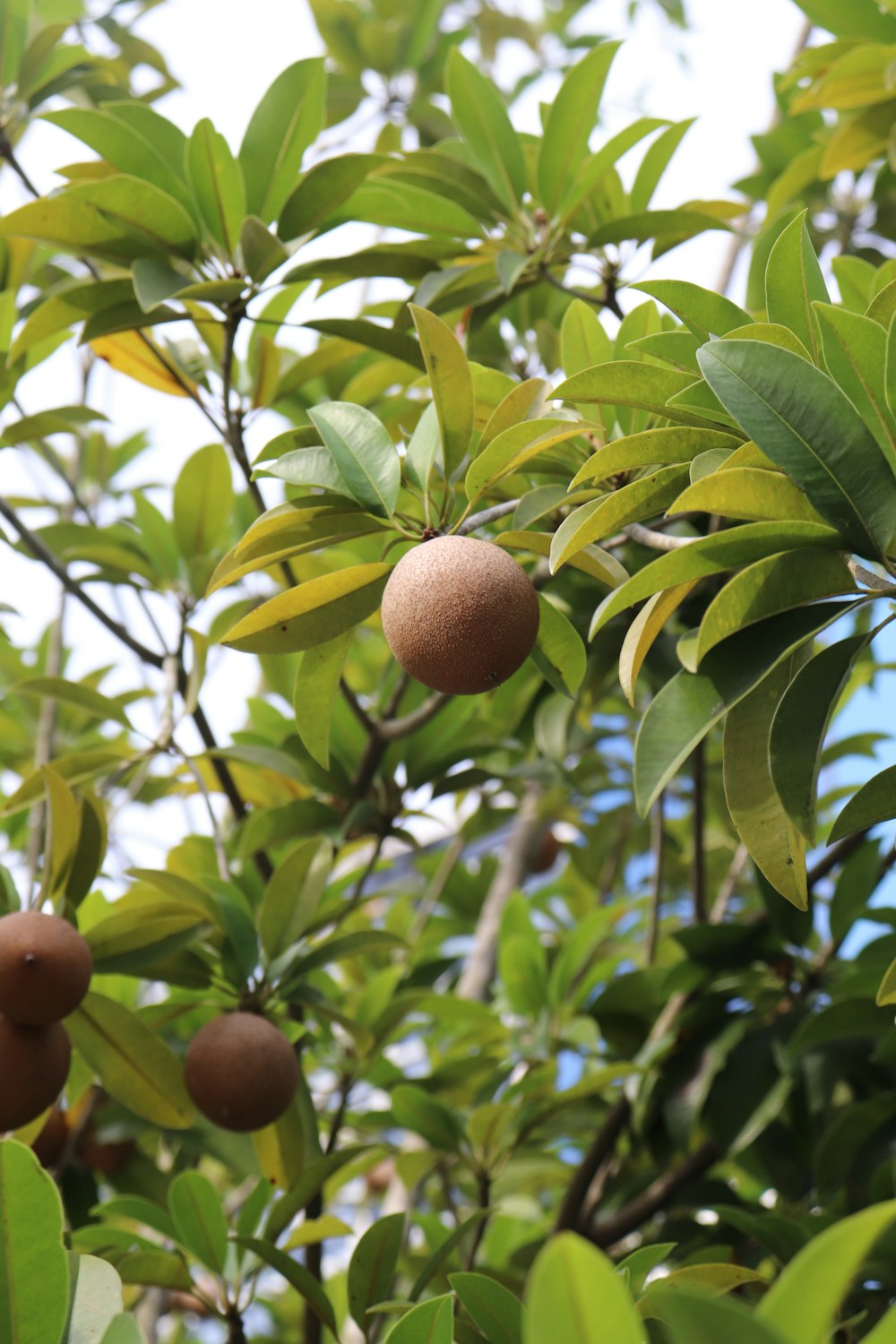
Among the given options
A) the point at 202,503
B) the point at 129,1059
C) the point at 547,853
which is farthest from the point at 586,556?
the point at 547,853

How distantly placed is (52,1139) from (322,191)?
1193 mm

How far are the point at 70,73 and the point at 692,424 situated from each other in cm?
151

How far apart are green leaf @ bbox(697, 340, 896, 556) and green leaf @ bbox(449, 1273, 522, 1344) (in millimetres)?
579

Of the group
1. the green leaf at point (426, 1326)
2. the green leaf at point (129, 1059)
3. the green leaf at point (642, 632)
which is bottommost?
the green leaf at point (129, 1059)

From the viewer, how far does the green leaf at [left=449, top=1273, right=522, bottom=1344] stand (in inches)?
36.5

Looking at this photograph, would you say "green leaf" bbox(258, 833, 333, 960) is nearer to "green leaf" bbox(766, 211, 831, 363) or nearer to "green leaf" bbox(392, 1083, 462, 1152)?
"green leaf" bbox(392, 1083, 462, 1152)

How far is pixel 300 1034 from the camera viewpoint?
1522mm

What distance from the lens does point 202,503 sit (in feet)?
6.17

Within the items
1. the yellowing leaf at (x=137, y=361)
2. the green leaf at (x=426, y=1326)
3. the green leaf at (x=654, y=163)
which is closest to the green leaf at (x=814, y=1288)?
the green leaf at (x=426, y=1326)

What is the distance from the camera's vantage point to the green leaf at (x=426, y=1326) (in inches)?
31.2

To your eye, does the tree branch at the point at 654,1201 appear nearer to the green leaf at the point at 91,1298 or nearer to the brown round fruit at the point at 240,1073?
the brown round fruit at the point at 240,1073

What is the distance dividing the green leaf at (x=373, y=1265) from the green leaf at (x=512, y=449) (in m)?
0.69

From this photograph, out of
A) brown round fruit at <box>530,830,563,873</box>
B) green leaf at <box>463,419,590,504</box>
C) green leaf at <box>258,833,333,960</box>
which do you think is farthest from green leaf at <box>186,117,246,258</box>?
brown round fruit at <box>530,830,563,873</box>

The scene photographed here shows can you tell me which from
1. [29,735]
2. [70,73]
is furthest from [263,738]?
[70,73]
